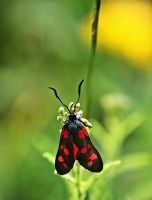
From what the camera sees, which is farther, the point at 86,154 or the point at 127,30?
the point at 127,30

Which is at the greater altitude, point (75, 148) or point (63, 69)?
point (75, 148)

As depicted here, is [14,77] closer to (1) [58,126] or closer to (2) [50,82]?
(2) [50,82]

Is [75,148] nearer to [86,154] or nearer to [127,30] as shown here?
[86,154]

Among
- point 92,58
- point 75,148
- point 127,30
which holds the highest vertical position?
point 92,58

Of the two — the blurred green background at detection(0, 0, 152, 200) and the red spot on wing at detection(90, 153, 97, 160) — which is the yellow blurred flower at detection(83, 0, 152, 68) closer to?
the blurred green background at detection(0, 0, 152, 200)

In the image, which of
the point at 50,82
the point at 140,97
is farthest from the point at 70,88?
the point at 140,97

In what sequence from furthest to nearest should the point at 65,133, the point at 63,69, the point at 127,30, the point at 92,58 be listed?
the point at 127,30
the point at 63,69
the point at 65,133
the point at 92,58

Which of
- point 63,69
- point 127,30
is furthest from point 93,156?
point 127,30

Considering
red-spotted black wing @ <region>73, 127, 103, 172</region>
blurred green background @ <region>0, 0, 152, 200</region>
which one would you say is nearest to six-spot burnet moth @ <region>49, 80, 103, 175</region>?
red-spotted black wing @ <region>73, 127, 103, 172</region>
